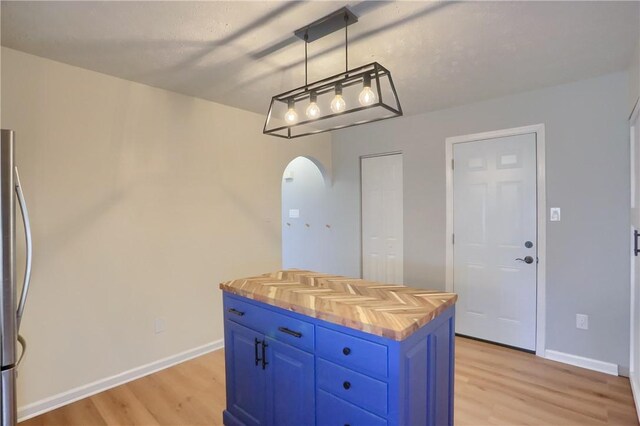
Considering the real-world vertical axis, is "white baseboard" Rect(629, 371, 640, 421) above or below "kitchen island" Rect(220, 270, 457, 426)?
below

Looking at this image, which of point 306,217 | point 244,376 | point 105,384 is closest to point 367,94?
point 244,376

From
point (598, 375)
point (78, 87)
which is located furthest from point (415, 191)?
point (78, 87)

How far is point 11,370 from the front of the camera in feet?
4.87

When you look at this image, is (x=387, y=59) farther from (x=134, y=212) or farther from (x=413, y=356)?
(x=134, y=212)

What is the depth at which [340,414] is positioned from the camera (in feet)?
4.95

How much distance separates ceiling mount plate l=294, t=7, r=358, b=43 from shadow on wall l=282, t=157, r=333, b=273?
2460 mm

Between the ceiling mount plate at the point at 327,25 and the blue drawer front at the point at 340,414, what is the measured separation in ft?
6.29

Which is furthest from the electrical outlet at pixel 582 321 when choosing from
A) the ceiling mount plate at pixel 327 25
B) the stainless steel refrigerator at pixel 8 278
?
the stainless steel refrigerator at pixel 8 278

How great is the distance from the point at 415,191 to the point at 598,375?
2214 mm

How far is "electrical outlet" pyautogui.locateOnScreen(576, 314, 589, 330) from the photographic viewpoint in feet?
9.12

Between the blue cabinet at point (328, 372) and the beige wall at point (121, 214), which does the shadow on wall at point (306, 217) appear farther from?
the blue cabinet at point (328, 372)

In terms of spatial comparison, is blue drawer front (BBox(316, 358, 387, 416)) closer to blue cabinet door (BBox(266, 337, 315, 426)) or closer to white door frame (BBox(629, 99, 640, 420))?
blue cabinet door (BBox(266, 337, 315, 426))

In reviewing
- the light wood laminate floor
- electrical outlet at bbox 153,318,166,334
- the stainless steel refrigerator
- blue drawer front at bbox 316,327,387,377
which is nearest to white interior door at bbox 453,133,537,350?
the light wood laminate floor

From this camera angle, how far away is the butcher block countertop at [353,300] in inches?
55.0
